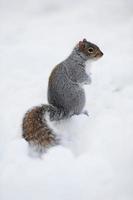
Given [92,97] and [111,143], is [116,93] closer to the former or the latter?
[92,97]

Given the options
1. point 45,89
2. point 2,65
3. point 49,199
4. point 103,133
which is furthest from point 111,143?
point 2,65

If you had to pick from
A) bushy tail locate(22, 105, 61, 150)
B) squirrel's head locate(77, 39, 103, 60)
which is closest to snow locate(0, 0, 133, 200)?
bushy tail locate(22, 105, 61, 150)

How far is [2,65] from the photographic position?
4164 millimetres

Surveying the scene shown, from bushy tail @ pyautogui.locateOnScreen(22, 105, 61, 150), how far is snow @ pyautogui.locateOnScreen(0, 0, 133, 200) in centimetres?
6

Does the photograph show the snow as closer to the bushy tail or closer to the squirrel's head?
the bushy tail

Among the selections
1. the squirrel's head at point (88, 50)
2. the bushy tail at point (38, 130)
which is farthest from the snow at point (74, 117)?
the squirrel's head at point (88, 50)

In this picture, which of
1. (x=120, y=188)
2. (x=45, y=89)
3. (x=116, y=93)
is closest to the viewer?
(x=120, y=188)

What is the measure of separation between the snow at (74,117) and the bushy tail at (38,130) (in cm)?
6

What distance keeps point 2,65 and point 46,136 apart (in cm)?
148

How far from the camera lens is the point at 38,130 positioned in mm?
2891

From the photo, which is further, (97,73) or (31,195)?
(97,73)

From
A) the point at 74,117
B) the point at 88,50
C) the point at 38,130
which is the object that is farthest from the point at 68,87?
the point at 38,130

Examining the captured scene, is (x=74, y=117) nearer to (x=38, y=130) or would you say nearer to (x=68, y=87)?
(x=68, y=87)

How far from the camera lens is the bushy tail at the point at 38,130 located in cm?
285
